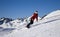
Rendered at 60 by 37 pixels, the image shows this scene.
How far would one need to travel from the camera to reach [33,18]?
20109 mm

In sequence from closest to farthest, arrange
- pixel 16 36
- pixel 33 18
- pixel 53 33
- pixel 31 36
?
1. pixel 53 33
2. pixel 31 36
3. pixel 16 36
4. pixel 33 18

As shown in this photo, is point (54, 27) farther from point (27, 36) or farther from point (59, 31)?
point (27, 36)

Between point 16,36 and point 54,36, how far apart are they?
4.28 meters

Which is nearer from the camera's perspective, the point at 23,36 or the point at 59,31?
the point at 59,31

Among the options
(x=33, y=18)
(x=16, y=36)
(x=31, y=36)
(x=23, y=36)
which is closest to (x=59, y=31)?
(x=31, y=36)

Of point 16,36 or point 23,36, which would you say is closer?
point 23,36

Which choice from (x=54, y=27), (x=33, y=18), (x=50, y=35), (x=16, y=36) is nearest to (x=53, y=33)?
(x=50, y=35)

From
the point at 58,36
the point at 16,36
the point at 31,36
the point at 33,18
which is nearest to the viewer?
the point at 58,36

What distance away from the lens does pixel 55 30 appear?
1152 cm

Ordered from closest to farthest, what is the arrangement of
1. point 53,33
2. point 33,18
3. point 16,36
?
point 53,33 < point 16,36 < point 33,18

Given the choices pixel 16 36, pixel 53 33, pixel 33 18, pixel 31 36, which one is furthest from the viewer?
pixel 33 18

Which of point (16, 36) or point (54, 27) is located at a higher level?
point (54, 27)

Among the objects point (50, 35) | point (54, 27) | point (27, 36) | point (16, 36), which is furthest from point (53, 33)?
point (16, 36)

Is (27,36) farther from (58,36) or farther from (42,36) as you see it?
(58,36)
